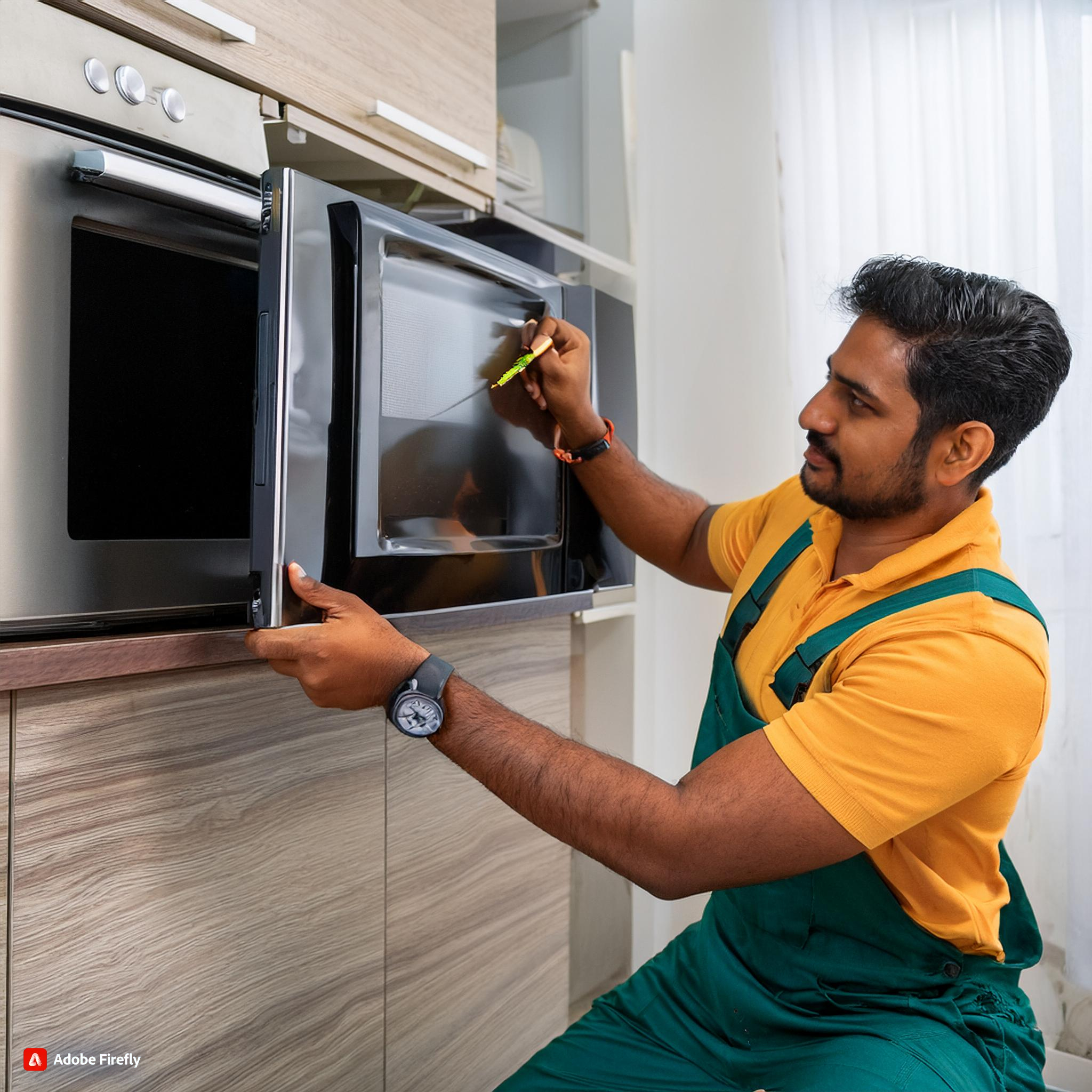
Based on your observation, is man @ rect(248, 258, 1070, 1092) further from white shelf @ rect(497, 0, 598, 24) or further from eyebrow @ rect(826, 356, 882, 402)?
white shelf @ rect(497, 0, 598, 24)

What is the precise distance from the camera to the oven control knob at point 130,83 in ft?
2.75

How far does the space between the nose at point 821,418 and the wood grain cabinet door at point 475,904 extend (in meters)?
0.48

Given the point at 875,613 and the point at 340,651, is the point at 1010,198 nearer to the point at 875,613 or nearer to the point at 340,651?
the point at 875,613

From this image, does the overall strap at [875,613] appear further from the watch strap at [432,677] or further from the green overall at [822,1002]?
the watch strap at [432,677]

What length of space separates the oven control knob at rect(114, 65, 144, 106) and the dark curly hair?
758mm

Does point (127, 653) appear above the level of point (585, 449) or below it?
below

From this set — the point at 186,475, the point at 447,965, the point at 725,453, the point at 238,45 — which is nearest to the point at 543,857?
the point at 447,965

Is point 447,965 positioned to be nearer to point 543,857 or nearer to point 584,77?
point 543,857

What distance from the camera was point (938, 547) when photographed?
3.39 feet

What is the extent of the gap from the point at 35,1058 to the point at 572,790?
1.56ft

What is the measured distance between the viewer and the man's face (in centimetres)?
107

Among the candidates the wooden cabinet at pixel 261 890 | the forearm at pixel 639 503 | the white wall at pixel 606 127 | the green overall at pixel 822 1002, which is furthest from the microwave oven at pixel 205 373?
the white wall at pixel 606 127

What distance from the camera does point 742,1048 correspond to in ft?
3.49

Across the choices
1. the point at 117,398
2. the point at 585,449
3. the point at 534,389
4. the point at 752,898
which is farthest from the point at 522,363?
the point at 752,898
